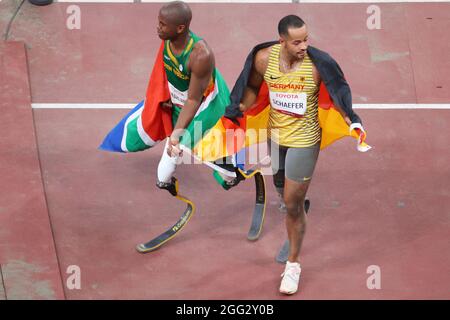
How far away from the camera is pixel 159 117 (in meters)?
9.46

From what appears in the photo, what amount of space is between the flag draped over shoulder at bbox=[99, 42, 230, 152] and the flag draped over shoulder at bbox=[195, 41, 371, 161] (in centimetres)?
12

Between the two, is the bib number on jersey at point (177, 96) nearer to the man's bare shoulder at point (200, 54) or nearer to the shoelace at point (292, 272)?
the man's bare shoulder at point (200, 54)

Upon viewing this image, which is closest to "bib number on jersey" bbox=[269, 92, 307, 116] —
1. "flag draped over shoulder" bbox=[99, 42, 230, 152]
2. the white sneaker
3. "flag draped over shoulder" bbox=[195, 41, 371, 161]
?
"flag draped over shoulder" bbox=[195, 41, 371, 161]

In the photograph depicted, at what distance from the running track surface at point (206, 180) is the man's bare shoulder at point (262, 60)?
1983mm

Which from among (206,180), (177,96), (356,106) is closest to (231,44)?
(356,106)

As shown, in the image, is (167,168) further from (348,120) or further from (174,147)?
(348,120)

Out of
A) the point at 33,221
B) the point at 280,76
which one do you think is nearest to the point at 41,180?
the point at 33,221

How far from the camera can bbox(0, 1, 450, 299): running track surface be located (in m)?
9.29

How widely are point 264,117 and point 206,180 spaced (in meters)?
1.81

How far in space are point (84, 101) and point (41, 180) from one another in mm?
1596

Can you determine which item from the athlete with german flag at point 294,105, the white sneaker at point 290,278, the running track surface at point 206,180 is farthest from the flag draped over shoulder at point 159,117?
the white sneaker at point 290,278

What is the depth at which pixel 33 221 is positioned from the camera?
985cm

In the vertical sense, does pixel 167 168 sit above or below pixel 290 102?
below
